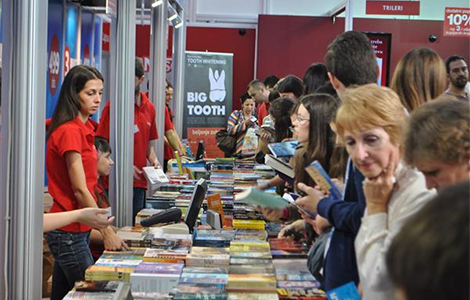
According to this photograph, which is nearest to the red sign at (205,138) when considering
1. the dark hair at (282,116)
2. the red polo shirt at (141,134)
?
the red polo shirt at (141,134)

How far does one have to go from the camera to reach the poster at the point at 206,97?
11383mm

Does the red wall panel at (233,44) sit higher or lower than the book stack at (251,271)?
higher

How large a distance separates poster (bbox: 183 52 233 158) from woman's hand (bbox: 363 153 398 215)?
31.3ft

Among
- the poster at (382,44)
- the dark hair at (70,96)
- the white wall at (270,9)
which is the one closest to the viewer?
the dark hair at (70,96)

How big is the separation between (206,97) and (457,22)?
4.80 meters

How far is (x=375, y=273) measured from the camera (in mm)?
1584

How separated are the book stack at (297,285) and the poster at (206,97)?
871 centimetres

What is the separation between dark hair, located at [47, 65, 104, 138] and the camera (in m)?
3.13

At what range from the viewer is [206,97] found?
37.9 ft

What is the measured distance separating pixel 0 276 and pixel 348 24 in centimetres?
935

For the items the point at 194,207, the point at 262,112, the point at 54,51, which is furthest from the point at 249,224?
the point at 54,51

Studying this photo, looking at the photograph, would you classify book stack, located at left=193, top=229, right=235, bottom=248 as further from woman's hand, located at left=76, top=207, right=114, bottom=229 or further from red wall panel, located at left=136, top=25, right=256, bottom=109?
red wall panel, located at left=136, top=25, right=256, bottom=109

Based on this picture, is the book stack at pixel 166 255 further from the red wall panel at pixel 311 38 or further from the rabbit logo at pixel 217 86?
the red wall panel at pixel 311 38

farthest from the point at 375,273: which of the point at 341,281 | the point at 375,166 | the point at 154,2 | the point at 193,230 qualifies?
the point at 154,2
